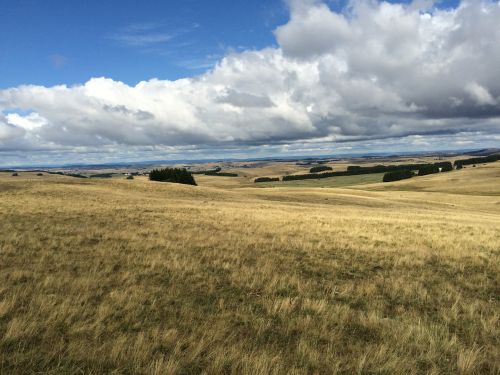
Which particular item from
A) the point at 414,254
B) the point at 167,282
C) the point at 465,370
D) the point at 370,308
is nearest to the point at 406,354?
the point at 465,370

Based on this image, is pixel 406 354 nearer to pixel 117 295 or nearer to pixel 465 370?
pixel 465 370

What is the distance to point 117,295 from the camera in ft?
25.3

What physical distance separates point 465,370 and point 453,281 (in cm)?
577

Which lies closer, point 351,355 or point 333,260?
point 351,355

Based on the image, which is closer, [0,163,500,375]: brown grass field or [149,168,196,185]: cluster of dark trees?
[0,163,500,375]: brown grass field

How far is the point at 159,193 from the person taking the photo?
Result: 48031 mm

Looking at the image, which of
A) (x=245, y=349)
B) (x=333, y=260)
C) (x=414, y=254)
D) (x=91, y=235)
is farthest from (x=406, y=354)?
(x=91, y=235)

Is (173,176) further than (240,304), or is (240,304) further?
(173,176)

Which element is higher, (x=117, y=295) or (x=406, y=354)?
(x=117, y=295)

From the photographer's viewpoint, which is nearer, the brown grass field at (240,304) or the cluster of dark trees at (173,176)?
the brown grass field at (240,304)

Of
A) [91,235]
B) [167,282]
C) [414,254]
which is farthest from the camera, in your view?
[91,235]

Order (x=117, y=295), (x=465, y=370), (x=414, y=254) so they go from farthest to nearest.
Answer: (x=414, y=254) → (x=117, y=295) → (x=465, y=370)

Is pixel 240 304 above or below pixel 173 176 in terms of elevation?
below

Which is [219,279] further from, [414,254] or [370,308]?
[414,254]
